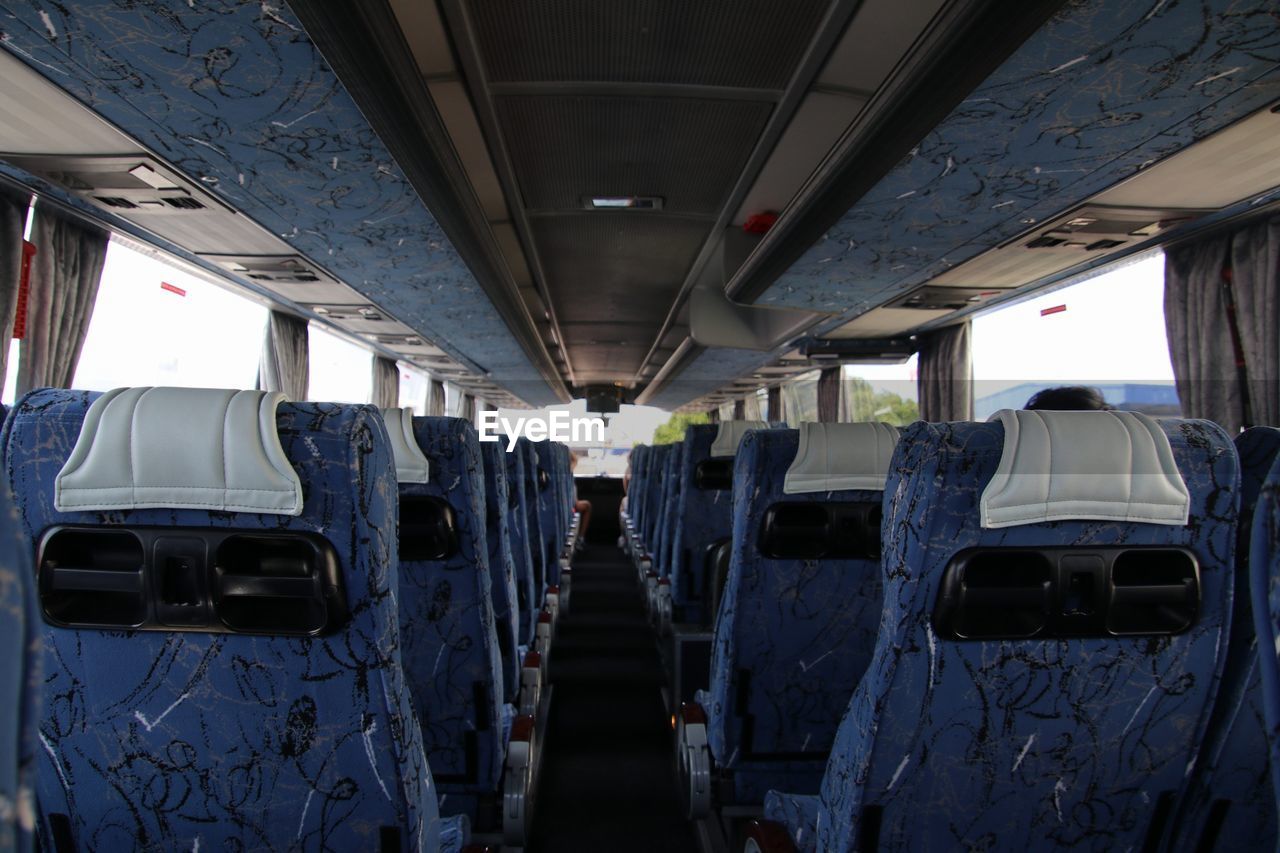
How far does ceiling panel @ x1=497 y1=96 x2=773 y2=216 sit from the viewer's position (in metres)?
3.90

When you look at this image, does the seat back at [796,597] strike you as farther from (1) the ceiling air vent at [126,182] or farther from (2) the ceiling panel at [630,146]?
(1) the ceiling air vent at [126,182]

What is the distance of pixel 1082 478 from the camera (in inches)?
44.8

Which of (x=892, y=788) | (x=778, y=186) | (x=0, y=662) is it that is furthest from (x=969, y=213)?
(x=0, y=662)

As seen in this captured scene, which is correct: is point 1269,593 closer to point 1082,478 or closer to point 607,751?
point 1082,478

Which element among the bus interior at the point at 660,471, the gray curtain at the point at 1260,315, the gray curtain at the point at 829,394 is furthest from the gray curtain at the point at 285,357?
the gray curtain at the point at 1260,315

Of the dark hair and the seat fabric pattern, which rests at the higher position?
the dark hair

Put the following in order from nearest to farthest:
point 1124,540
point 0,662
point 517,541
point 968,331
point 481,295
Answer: point 0,662 → point 1124,540 → point 517,541 → point 481,295 → point 968,331

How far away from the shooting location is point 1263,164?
143 inches

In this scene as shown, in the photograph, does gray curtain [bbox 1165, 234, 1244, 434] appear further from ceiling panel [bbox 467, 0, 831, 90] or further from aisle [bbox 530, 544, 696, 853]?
aisle [bbox 530, 544, 696, 853]

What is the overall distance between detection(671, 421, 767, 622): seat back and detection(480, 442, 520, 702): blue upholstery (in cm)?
176

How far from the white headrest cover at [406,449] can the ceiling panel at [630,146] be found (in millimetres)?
2604

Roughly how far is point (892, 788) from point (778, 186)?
4.44 m

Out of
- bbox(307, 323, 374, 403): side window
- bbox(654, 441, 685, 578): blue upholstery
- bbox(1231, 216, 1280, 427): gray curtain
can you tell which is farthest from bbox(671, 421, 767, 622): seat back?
bbox(307, 323, 374, 403): side window

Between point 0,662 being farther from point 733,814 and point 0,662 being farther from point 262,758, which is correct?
point 733,814
